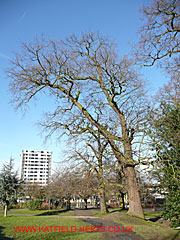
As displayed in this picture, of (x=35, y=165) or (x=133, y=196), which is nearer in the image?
(x=133, y=196)

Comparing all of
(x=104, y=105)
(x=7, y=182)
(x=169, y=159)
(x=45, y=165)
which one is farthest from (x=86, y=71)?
(x=45, y=165)

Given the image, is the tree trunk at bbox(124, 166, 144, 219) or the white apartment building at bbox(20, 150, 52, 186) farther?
the white apartment building at bbox(20, 150, 52, 186)

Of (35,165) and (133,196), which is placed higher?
(35,165)

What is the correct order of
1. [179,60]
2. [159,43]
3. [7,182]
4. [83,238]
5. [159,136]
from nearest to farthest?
[83,238] → [159,43] → [179,60] → [159,136] → [7,182]

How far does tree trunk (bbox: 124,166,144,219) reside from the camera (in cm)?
1228

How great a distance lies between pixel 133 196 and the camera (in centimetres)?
1264

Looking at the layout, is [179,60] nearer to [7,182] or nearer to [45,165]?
[7,182]

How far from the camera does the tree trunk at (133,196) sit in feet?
40.3

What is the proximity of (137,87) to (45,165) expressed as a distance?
14103 cm

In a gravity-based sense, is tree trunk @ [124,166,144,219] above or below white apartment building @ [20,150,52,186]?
below

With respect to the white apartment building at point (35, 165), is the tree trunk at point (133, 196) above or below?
below

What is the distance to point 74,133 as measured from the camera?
15.4 metres

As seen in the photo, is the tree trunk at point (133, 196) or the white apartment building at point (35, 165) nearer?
the tree trunk at point (133, 196)

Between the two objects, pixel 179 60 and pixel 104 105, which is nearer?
pixel 179 60
